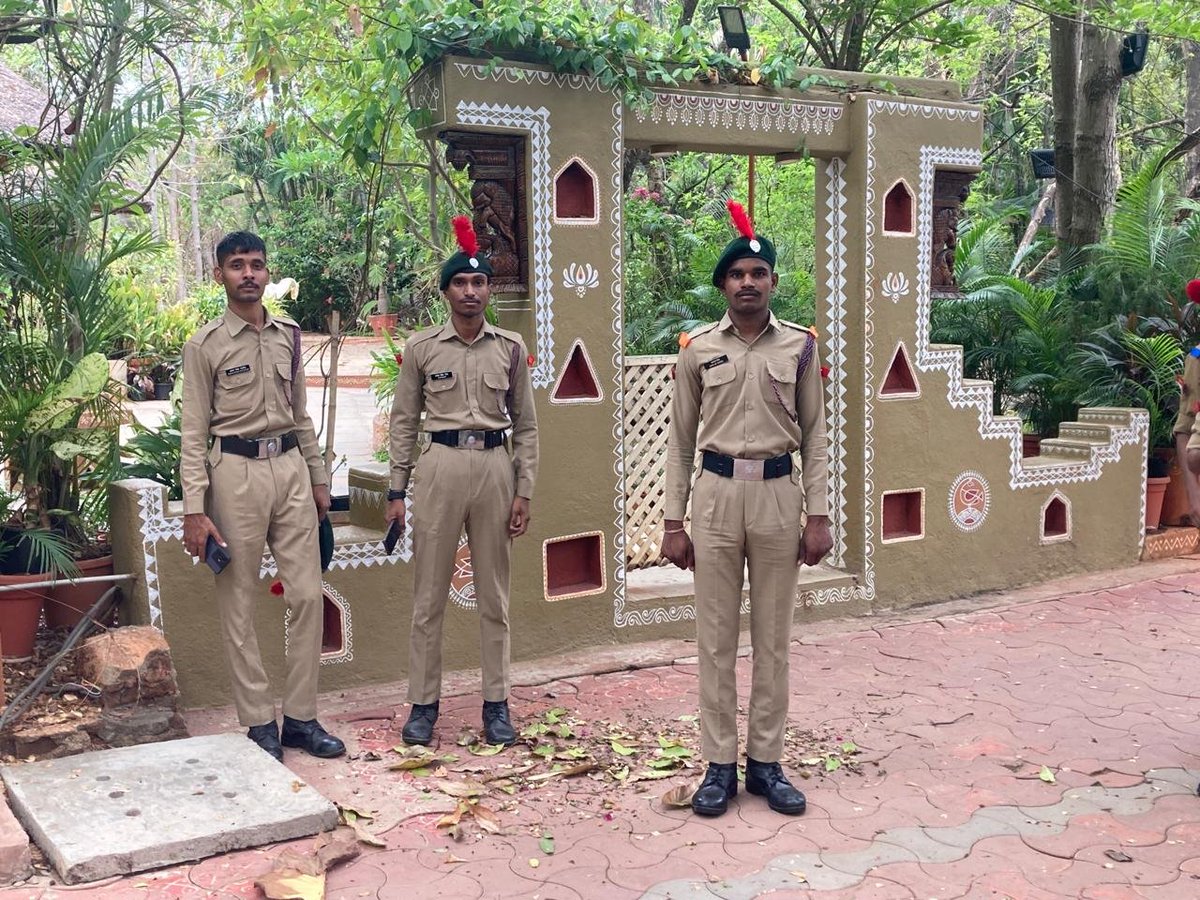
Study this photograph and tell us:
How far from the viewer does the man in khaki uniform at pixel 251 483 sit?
4.74 m

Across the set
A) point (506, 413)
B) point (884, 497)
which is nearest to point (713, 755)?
point (506, 413)

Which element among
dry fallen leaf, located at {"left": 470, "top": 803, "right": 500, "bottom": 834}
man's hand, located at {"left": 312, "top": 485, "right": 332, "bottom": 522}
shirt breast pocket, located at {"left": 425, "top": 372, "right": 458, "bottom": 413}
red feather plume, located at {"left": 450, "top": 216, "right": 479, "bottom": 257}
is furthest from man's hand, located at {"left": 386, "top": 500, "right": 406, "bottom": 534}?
dry fallen leaf, located at {"left": 470, "top": 803, "right": 500, "bottom": 834}

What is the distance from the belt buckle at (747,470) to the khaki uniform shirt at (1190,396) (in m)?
1.85

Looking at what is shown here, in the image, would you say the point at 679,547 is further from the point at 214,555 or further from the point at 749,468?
the point at 214,555

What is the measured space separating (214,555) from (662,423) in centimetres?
367

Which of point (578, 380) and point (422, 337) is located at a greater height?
point (422, 337)

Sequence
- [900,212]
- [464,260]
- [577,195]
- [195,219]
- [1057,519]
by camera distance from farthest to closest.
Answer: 1. [195,219]
2. [1057,519]
3. [900,212]
4. [577,195]
5. [464,260]

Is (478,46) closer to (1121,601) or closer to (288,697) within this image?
(288,697)

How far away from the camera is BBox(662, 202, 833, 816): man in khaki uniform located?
4391mm

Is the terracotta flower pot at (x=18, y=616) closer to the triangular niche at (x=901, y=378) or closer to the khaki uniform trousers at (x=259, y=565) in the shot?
the khaki uniform trousers at (x=259, y=565)

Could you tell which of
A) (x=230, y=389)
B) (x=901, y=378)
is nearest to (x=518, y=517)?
(x=230, y=389)

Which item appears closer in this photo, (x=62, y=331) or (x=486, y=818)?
(x=486, y=818)

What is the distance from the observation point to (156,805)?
4.14 metres

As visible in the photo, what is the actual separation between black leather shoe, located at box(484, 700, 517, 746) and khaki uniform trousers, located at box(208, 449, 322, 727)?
72cm
